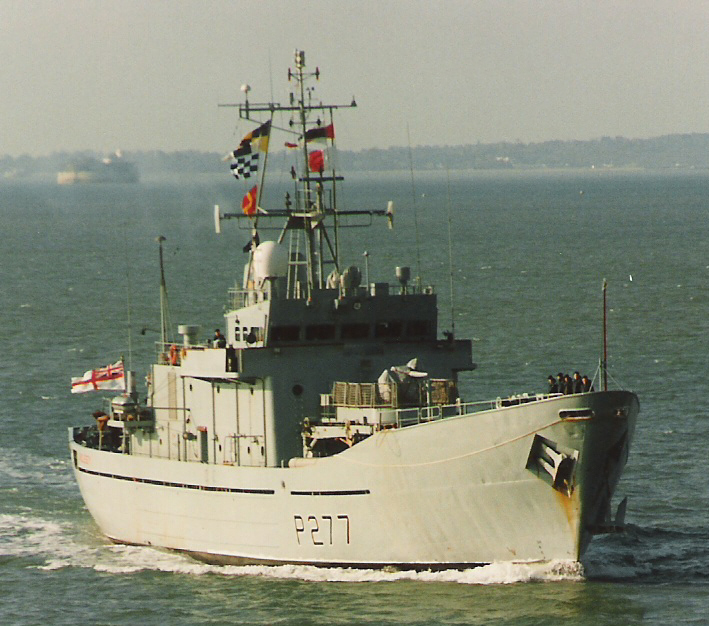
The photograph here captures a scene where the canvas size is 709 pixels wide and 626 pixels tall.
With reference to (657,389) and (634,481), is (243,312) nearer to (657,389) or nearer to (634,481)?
(634,481)

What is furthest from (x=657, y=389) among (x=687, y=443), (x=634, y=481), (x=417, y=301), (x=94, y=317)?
(x=94, y=317)

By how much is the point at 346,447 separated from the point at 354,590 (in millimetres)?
3381

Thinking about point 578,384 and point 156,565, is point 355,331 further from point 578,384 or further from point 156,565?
point 156,565

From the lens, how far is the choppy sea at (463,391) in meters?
34.2

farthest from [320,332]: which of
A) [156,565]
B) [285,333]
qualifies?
[156,565]

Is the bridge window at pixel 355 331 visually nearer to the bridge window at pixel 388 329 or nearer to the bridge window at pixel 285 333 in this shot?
the bridge window at pixel 388 329

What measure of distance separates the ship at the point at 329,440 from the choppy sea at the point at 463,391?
30.7 inches

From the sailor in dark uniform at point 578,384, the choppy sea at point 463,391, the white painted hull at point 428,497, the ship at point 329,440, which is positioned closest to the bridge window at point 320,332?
the ship at point 329,440

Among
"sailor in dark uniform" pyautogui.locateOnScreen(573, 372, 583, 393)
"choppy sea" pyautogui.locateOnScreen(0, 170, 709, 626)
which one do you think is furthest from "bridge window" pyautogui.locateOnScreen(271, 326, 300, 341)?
"sailor in dark uniform" pyautogui.locateOnScreen(573, 372, 583, 393)

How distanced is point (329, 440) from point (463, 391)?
59.4ft

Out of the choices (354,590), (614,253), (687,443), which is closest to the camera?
(354,590)

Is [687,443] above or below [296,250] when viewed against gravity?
below

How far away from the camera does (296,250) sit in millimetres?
40156

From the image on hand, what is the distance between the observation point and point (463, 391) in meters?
54.8
